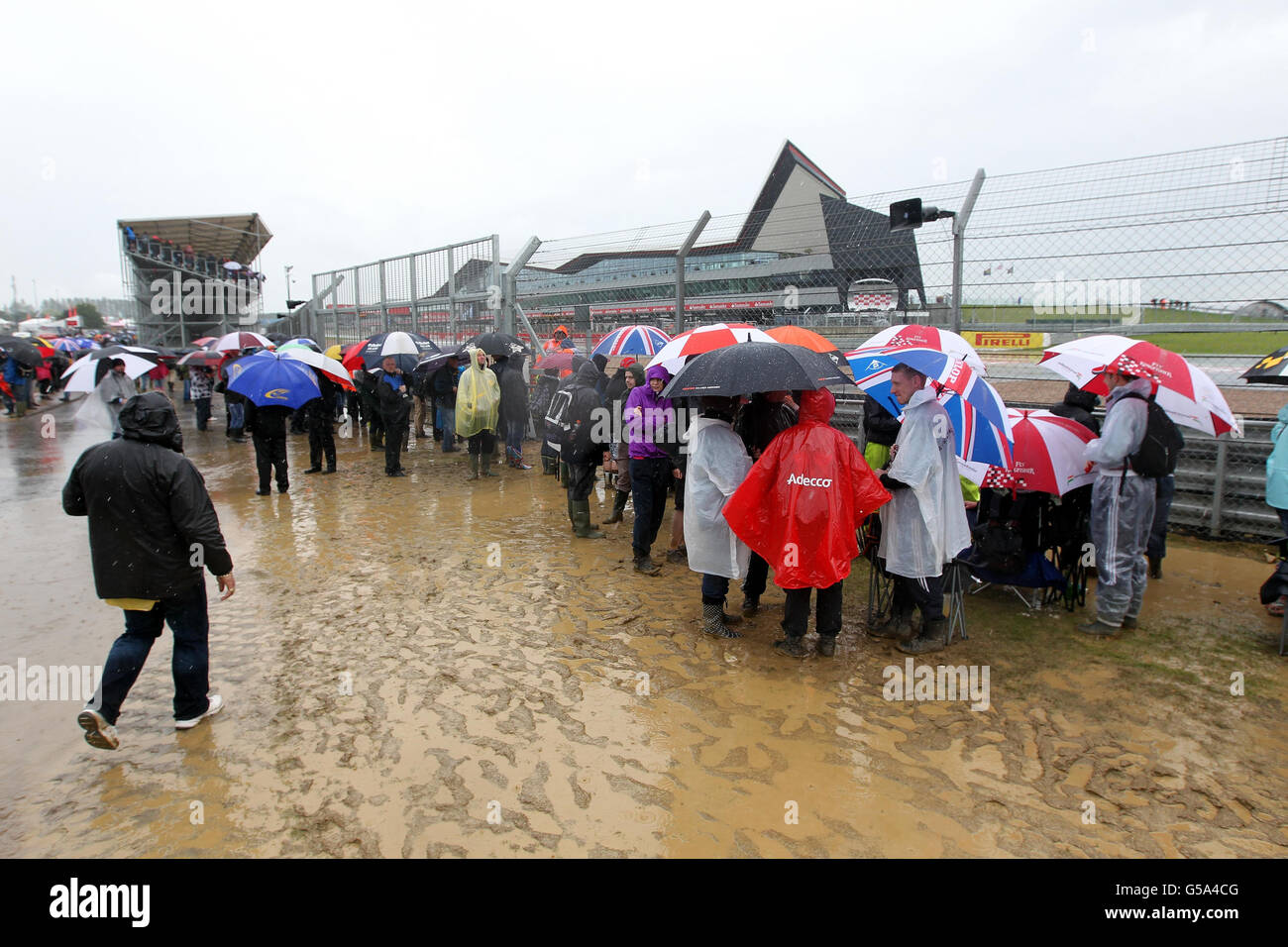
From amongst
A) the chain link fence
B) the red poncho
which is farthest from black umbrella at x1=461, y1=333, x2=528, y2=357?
the red poncho

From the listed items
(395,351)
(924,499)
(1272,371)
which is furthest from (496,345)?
(1272,371)

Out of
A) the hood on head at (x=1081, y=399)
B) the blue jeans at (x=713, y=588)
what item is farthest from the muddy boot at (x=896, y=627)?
the hood on head at (x=1081, y=399)

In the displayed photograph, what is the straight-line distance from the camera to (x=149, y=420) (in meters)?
3.70

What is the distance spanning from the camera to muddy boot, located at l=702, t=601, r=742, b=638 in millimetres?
5020

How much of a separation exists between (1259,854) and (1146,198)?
550cm

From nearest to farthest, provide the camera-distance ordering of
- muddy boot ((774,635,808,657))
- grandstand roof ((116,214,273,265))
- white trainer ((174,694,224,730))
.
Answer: white trainer ((174,694,224,730)), muddy boot ((774,635,808,657)), grandstand roof ((116,214,273,265))

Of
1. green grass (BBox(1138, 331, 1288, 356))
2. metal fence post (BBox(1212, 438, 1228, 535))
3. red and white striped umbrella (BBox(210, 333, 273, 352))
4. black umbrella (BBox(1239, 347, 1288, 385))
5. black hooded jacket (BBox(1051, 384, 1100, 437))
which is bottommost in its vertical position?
metal fence post (BBox(1212, 438, 1228, 535))

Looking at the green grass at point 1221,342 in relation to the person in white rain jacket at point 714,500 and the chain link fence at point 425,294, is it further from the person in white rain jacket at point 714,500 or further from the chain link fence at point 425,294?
the chain link fence at point 425,294

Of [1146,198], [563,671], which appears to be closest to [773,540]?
[563,671]

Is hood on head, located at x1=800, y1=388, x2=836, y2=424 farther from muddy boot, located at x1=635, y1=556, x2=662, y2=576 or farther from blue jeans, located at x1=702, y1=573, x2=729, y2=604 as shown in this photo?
muddy boot, located at x1=635, y1=556, x2=662, y2=576

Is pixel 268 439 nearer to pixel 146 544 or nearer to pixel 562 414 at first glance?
pixel 562 414

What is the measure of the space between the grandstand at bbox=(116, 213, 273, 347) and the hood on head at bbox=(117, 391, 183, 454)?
25.3 m

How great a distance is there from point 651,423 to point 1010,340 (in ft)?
12.3
